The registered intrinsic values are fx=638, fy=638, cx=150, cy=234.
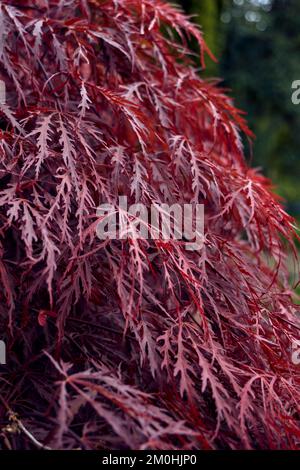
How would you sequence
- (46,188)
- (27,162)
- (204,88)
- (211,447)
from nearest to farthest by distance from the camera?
(211,447)
(27,162)
(46,188)
(204,88)

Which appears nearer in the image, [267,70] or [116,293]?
[116,293]

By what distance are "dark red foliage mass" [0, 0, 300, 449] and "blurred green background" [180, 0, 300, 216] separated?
26.9ft

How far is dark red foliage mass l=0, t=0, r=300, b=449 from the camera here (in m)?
1.29

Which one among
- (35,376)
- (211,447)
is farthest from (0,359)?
(211,447)

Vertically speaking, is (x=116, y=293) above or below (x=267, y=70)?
above

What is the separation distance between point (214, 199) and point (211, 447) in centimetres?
74

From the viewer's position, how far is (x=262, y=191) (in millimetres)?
1734

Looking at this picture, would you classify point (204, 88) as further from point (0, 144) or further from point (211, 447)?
point (211, 447)

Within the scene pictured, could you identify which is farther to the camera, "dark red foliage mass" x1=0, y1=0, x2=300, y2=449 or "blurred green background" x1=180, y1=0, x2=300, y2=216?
"blurred green background" x1=180, y1=0, x2=300, y2=216

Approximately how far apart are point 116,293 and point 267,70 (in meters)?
9.29

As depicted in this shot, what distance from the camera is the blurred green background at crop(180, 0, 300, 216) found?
995cm

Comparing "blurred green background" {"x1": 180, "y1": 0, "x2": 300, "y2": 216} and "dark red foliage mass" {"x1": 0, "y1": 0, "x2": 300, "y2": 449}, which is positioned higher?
"dark red foliage mass" {"x1": 0, "y1": 0, "x2": 300, "y2": 449}

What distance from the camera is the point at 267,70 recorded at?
10141mm

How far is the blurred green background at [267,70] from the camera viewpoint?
9945 mm
